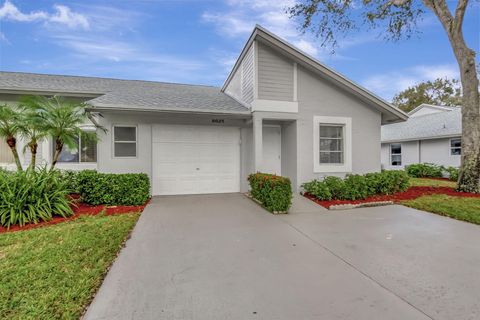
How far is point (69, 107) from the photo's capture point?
6457 mm

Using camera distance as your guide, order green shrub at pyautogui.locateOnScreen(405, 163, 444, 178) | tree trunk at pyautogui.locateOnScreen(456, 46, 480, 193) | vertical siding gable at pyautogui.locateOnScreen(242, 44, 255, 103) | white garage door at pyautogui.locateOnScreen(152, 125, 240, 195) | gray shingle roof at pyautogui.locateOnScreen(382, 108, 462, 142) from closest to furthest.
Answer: vertical siding gable at pyautogui.locateOnScreen(242, 44, 255, 103) < white garage door at pyautogui.locateOnScreen(152, 125, 240, 195) < tree trunk at pyautogui.locateOnScreen(456, 46, 480, 193) < green shrub at pyautogui.locateOnScreen(405, 163, 444, 178) < gray shingle roof at pyautogui.locateOnScreen(382, 108, 462, 142)

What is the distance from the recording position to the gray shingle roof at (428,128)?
15.2 metres

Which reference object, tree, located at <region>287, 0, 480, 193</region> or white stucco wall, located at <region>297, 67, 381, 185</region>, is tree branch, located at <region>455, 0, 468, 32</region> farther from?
white stucco wall, located at <region>297, 67, 381, 185</region>

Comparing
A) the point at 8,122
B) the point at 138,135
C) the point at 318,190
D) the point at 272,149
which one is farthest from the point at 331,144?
the point at 8,122

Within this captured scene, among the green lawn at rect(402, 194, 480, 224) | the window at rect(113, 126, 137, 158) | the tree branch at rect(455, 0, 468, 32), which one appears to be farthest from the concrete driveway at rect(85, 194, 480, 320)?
the tree branch at rect(455, 0, 468, 32)

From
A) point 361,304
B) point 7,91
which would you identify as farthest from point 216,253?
point 7,91

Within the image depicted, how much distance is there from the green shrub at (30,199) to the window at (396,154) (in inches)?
835

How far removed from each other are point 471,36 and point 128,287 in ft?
51.6

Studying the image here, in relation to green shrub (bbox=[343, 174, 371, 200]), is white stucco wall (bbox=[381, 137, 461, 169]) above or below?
above

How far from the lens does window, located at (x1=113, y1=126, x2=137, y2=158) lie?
26.1ft

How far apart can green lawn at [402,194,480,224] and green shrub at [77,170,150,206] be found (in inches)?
323

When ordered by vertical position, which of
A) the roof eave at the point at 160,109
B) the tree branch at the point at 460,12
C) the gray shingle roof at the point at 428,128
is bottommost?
the roof eave at the point at 160,109

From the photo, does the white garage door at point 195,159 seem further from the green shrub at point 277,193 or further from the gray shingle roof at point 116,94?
the green shrub at point 277,193

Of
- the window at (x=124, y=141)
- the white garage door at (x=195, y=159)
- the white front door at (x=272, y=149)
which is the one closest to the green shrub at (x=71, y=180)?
the window at (x=124, y=141)
